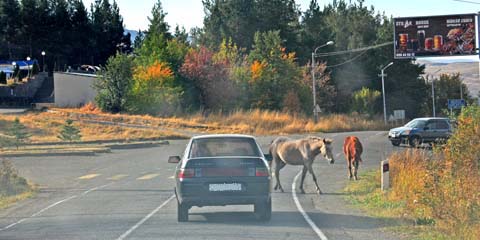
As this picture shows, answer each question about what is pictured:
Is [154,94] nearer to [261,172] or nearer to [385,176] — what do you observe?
[385,176]

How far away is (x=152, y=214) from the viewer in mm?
17297

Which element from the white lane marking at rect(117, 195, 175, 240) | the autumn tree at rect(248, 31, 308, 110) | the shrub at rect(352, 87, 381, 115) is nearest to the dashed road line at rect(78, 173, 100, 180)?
the white lane marking at rect(117, 195, 175, 240)

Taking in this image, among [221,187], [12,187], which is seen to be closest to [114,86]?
[12,187]

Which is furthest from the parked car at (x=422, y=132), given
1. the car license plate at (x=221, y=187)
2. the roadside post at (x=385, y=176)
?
the car license plate at (x=221, y=187)

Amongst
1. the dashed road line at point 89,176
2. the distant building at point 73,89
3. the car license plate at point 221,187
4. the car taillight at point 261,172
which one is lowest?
the dashed road line at point 89,176

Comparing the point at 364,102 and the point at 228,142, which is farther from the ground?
the point at 228,142

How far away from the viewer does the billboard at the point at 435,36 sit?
4059cm

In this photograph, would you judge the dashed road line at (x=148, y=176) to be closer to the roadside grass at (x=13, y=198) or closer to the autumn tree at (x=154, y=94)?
the roadside grass at (x=13, y=198)

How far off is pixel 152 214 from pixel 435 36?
89.0ft

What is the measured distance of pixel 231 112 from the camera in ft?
271

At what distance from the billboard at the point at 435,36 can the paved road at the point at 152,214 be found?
12379 millimetres

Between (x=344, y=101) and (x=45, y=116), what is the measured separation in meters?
39.7

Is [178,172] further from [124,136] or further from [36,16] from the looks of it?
[36,16]

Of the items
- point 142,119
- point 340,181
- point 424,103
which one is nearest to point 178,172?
point 340,181
